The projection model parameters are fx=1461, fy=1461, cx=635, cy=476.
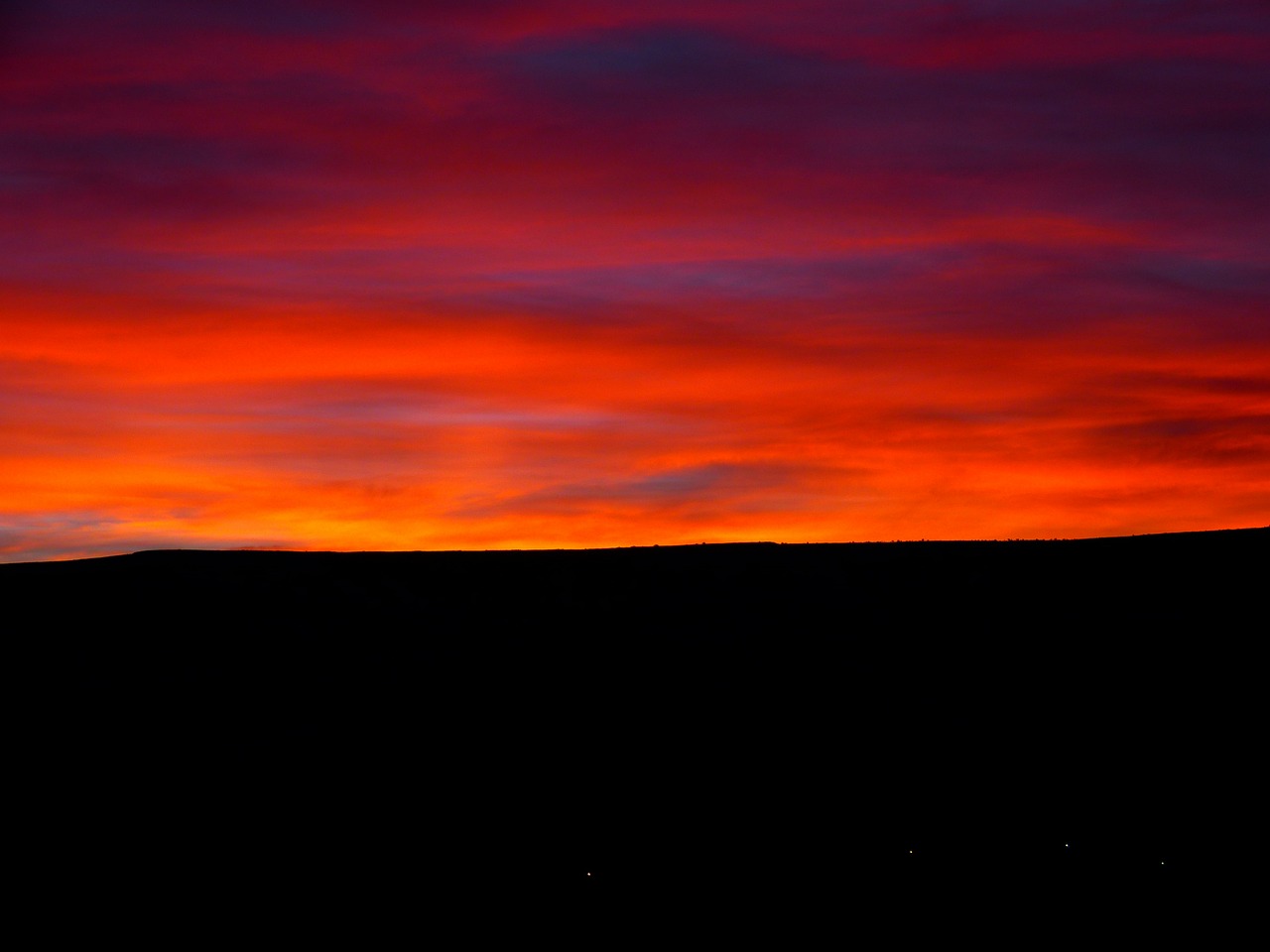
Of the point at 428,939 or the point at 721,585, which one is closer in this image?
the point at 428,939

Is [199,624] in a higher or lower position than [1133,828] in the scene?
higher

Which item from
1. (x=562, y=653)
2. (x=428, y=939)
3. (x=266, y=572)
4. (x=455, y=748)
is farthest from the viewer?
(x=266, y=572)

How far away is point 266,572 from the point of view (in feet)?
61.3

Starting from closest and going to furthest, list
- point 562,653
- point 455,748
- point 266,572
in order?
point 455,748 < point 562,653 < point 266,572

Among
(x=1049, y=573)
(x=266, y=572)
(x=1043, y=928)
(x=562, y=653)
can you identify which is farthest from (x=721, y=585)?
(x=1043, y=928)

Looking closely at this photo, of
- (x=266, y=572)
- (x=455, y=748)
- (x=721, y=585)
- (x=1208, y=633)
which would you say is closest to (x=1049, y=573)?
(x=1208, y=633)

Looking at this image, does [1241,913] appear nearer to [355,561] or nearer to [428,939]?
[428,939]

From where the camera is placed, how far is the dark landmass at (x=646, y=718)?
12.8m

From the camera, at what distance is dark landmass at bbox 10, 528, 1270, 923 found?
12.8 m

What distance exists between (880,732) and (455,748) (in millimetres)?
4294

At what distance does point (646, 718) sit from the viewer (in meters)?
15.2

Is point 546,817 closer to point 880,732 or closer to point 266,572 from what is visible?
point 880,732

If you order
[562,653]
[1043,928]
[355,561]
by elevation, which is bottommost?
[1043,928]

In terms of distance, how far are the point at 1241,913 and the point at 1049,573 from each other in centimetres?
714
